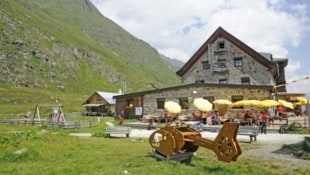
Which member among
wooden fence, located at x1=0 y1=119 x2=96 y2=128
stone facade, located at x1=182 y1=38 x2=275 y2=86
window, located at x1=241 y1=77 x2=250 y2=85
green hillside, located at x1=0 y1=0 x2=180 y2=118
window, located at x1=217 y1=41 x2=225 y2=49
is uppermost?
green hillside, located at x1=0 y1=0 x2=180 y2=118

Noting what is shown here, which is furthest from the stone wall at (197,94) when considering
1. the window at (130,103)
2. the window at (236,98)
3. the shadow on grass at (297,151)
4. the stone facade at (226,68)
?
the shadow on grass at (297,151)

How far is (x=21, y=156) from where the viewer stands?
15.8 metres

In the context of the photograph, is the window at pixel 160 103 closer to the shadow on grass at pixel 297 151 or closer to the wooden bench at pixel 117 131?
the wooden bench at pixel 117 131

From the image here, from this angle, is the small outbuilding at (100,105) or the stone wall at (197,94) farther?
the small outbuilding at (100,105)

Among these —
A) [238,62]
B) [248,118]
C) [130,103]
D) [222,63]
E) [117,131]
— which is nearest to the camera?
[117,131]

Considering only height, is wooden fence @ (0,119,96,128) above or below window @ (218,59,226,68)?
below

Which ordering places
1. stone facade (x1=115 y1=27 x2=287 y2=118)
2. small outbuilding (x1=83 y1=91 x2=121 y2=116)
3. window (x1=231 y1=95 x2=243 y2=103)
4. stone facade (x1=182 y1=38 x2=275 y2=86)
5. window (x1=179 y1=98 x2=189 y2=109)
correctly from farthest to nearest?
small outbuilding (x1=83 y1=91 x2=121 y2=116) → stone facade (x1=182 y1=38 x2=275 y2=86) → window (x1=179 y1=98 x2=189 y2=109) → stone facade (x1=115 y1=27 x2=287 y2=118) → window (x1=231 y1=95 x2=243 y2=103)

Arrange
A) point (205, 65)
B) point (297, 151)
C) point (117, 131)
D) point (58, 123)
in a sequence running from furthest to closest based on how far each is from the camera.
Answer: point (205, 65) < point (58, 123) < point (117, 131) < point (297, 151)

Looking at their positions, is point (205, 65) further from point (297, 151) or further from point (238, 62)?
point (297, 151)

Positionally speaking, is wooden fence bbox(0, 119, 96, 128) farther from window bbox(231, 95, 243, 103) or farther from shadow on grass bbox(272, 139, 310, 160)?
shadow on grass bbox(272, 139, 310, 160)

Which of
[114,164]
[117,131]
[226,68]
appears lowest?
[114,164]

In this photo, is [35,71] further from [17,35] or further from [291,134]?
[291,134]

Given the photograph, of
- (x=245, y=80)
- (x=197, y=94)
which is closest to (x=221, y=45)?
(x=245, y=80)

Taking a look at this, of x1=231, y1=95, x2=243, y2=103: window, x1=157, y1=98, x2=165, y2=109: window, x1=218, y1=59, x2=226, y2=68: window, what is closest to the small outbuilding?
x1=157, y1=98, x2=165, y2=109: window
